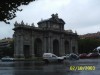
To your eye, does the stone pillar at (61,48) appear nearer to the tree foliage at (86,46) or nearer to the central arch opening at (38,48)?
the central arch opening at (38,48)

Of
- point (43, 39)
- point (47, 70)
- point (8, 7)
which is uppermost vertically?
point (43, 39)

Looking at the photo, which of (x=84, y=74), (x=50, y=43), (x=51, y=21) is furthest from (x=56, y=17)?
(x=84, y=74)

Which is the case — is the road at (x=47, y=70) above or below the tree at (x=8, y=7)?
below

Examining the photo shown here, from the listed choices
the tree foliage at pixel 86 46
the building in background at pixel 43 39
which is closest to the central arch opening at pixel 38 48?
the building in background at pixel 43 39

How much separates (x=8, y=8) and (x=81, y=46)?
374 feet

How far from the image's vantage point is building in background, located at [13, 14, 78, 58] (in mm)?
84688

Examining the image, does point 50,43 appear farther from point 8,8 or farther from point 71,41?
point 8,8

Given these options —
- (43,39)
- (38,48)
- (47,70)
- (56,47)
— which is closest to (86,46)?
(56,47)

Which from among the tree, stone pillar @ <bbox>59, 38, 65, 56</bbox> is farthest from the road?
stone pillar @ <bbox>59, 38, 65, 56</bbox>

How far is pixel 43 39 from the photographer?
9269cm

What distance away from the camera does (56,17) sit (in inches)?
3814

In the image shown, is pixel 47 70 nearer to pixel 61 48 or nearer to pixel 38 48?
pixel 38 48

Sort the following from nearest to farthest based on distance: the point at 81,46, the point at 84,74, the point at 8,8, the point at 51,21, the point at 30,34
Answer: the point at 8,8
the point at 84,74
the point at 30,34
the point at 51,21
the point at 81,46

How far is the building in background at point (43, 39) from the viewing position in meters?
84.7
